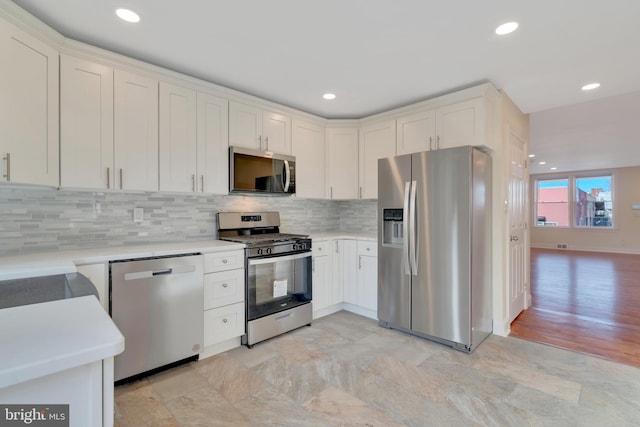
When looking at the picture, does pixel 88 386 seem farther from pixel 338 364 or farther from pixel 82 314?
pixel 338 364

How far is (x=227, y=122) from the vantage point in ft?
9.67

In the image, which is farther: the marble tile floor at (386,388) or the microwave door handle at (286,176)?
the microwave door handle at (286,176)

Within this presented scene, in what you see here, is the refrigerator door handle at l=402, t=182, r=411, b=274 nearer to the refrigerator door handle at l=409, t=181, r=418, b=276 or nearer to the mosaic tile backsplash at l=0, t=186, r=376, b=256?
the refrigerator door handle at l=409, t=181, r=418, b=276

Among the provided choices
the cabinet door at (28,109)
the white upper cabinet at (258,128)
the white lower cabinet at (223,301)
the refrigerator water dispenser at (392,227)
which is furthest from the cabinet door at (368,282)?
the cabinet door at (28,109)

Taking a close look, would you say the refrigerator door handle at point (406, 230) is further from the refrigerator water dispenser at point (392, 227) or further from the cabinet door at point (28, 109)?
the cabinet door at point (28, 109)

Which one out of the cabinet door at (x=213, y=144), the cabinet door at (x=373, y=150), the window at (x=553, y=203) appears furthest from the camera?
the window at (x=553, y=203)

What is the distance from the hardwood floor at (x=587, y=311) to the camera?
2.89 metres

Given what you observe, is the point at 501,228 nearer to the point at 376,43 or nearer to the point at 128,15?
the point at 376,43

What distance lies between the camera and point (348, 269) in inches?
145

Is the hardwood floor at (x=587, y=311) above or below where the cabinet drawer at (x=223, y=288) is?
below

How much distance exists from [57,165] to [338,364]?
2478 millimetres

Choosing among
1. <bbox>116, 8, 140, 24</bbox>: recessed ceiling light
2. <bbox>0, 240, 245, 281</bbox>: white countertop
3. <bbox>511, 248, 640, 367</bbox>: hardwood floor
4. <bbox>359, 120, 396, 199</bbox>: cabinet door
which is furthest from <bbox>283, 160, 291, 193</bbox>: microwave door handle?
<bbox>511, 248, 640, 367</bbox>: hardwood floor

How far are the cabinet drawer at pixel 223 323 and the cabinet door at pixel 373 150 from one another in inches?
79.7

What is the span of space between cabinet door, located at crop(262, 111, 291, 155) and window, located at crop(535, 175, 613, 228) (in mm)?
10157
